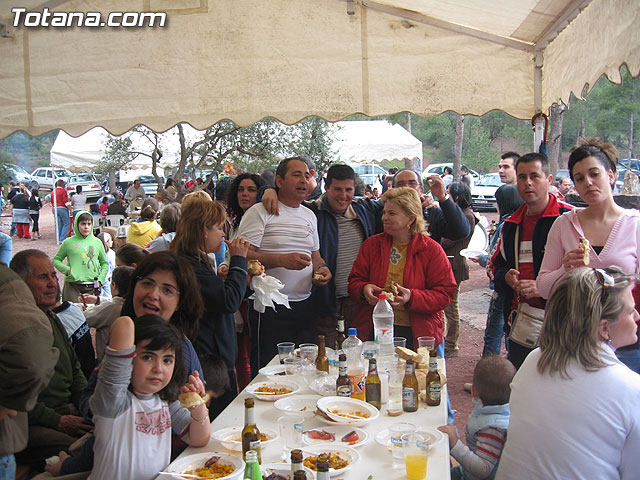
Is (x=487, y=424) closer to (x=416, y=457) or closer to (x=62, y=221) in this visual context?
(x=416, y=457)

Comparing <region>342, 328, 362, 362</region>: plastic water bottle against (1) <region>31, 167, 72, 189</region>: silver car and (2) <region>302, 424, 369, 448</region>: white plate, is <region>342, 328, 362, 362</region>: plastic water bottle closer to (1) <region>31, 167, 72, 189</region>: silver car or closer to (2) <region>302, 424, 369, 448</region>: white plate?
(2) <region>302, 424, 369, 448</region>: white plate

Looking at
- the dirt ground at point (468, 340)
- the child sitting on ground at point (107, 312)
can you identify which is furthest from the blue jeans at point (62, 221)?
the child sitting on ground at point (107, 312)

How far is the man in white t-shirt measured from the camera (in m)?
4.10

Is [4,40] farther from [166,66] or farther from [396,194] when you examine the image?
[396,194]

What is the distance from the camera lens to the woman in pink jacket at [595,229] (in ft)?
9.82

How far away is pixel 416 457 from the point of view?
204 cm

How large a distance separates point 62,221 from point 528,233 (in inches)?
682

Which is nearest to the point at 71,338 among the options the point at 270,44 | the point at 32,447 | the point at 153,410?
the point at 32,447

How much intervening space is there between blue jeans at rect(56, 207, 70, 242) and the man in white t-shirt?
51.1 feet

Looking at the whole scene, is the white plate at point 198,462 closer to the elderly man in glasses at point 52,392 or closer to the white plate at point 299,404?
the white plate at point 299,404

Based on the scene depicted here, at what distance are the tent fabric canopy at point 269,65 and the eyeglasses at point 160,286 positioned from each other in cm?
218

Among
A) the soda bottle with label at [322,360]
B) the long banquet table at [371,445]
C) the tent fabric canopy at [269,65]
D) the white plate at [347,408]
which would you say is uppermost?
the tent fabric canopy at [269,65]

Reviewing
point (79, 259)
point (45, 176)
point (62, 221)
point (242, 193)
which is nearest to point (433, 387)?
point (242, 193)

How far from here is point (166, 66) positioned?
452cm
